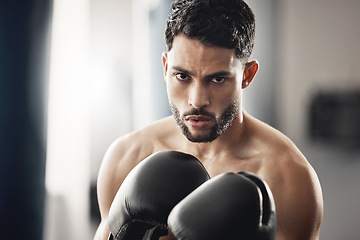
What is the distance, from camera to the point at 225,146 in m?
1.08

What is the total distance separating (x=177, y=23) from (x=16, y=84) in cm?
95

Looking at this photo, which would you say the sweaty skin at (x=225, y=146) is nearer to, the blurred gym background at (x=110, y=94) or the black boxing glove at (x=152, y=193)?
the black boxing glove at (x=152, y=193)

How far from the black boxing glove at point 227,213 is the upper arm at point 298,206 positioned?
0.26m

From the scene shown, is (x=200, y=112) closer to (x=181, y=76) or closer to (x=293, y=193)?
(x=181, y=76)

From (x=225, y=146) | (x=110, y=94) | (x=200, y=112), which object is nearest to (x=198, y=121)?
(x=200, y=112)

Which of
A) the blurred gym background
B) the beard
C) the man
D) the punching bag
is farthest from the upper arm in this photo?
the punching bag

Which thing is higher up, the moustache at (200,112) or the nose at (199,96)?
the nose at (199,96)

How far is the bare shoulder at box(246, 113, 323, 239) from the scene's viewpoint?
96 cm

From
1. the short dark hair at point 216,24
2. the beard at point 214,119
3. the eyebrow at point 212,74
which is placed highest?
the short dark hair at point 216,24

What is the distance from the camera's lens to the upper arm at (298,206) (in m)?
0.96

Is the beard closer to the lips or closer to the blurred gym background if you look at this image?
the lips

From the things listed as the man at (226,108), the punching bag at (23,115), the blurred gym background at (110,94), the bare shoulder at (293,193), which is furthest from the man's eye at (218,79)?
the punching bag at (23,115)

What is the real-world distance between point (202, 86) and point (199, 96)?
2 cm

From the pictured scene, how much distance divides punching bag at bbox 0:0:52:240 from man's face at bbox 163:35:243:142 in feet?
2.92
